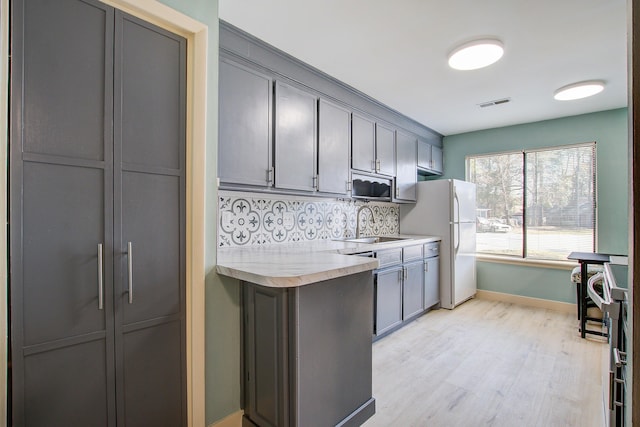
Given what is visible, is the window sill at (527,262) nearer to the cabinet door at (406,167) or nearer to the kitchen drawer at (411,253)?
the cabinet door at (406,167)

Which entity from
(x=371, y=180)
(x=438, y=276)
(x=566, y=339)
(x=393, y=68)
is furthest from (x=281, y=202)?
(x=566, y=339)

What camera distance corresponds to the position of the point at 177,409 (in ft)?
4.91

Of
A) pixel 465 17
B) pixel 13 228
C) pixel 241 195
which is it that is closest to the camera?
pixel 13 228

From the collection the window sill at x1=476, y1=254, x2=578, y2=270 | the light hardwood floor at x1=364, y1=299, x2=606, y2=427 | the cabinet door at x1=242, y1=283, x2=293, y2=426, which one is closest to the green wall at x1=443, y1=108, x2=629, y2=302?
the window sill at x1=476, y1=254, x2=578, y2=270

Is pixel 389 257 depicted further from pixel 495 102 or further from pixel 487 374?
pixel 495 102

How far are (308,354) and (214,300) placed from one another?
56cm

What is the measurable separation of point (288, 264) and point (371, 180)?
79.7 inches

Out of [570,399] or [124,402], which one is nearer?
[124,402]

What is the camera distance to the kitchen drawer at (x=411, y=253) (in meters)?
3.22

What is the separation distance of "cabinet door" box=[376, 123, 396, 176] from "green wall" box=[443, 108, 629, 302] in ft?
5.33

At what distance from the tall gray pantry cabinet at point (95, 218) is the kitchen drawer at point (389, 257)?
1.85 m

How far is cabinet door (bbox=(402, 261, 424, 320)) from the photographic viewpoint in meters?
3.22

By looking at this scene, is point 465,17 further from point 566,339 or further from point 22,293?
point 566,339

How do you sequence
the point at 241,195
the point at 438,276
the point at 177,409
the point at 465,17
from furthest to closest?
the point at 438,276 < the point at 241,195 < the point at 465,17 < the point at 177,409
